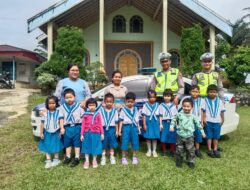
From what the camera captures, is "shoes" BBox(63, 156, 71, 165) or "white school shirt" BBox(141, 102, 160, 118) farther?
"white school shirt" BBox(141, 102, 160, 118)

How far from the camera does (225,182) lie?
13.5ft

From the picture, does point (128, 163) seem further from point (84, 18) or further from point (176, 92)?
point (84, 18)

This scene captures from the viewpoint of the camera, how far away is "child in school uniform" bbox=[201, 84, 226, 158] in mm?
5177

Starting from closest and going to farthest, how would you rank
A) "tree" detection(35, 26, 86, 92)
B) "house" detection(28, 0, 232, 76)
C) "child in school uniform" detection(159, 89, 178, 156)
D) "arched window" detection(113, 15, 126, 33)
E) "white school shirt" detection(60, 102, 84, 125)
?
"white school shirt" detection(60, 102, 84, 125), "child in school uniform" detection(159, 89, 178, 156), "tree" detection(35, 26, 86, 92), "house" detection(28, 0, 232, 76), "arched window" detection(113, 15, 126, 33)

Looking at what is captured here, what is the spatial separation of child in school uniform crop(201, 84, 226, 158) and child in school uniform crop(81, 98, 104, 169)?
1.83 m

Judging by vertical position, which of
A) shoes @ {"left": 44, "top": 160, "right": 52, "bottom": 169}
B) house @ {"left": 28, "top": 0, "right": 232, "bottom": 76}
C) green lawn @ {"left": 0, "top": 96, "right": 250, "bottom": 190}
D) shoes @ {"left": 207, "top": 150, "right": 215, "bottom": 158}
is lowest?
green lawn @ {"left": 0, "top": 96, "right": 250, "bottom": 190}

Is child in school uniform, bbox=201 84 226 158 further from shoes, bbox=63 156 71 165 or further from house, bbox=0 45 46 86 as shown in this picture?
house, bbox=0 45 46 86

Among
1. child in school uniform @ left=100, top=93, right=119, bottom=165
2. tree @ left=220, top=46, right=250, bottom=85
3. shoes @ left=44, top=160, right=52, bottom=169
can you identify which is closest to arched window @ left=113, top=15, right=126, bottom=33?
tree @ left=220, top=46, right=250, bottom=85

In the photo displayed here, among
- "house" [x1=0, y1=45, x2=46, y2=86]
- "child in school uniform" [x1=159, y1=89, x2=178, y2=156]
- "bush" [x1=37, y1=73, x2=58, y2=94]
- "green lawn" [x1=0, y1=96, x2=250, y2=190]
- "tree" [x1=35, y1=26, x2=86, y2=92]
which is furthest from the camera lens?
"house" [x1=0, y1=45, x2=46, y2=86]

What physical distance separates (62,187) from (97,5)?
1393cm

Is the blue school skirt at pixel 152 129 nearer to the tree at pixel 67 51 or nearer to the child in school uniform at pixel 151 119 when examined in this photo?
the child in school uniform at pixel 151 119

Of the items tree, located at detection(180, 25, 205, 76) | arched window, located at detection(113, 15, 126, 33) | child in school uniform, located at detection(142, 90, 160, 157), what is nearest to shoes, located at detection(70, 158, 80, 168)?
child in school uniform, located at detection(142, 90, 160, 157)

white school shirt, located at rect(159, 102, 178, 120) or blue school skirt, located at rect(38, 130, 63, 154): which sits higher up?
white school shirt, located at rect(159, 102, 178, 120)

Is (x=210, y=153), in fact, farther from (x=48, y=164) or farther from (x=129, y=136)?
(x=48, y=164)
